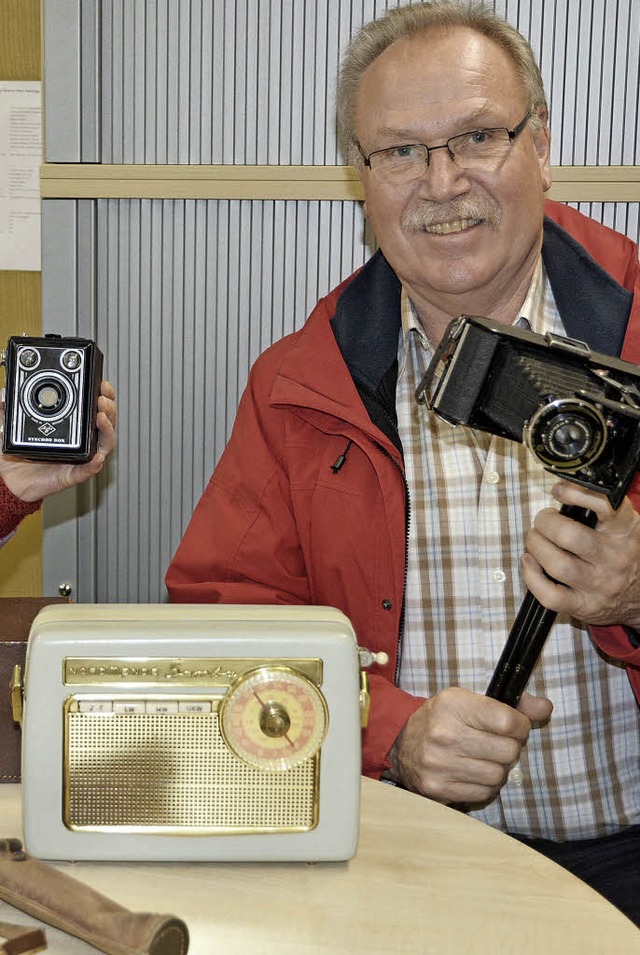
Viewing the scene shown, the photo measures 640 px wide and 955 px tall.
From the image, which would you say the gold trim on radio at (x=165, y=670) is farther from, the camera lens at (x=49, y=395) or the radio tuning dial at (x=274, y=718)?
the camera lens at (x=49, y=395)

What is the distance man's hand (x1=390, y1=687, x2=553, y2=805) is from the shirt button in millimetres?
217

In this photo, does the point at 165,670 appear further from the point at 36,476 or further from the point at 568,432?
the point at 36,476

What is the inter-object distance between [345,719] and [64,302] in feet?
4.13

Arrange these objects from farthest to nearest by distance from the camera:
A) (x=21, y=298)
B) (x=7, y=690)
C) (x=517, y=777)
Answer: (x=21, y=298) → (x=517, y=777) → (x=7, y=690)

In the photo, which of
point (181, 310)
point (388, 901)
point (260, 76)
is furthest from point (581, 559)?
point (260, 76)

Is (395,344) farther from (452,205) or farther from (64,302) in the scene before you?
(64,302)

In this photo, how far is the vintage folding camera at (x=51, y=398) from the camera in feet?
4.86

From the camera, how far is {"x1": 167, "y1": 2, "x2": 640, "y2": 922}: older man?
1.62 metres

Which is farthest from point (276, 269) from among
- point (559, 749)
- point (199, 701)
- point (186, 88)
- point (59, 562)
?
point (199, 701)

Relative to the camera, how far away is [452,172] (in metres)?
1.64

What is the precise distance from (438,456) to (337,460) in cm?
16

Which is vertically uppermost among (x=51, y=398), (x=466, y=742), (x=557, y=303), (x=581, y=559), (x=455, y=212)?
(x=455, y=212)

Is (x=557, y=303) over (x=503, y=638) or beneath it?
over

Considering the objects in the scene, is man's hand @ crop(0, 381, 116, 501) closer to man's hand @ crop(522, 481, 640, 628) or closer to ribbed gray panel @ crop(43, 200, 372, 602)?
ribbed gray panel @ crop(43, 200, 372, 602)
